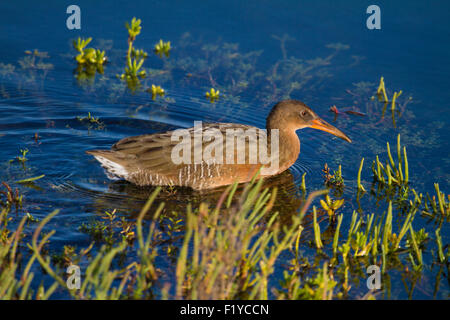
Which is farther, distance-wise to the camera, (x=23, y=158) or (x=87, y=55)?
(x=87, y=55)

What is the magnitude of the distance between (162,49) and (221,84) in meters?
1.22

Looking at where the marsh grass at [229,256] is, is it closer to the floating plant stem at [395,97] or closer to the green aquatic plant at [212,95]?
the floating plant stem at [395,97]

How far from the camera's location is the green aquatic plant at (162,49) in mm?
9336

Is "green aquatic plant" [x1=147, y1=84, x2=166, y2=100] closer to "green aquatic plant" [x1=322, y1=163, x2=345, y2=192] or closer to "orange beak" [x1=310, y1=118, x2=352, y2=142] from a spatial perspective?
"orange beak" [x1=310, y1=118, x2=352, y2=142]

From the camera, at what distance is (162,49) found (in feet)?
31.1

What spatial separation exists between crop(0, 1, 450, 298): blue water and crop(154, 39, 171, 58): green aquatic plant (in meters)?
0.12

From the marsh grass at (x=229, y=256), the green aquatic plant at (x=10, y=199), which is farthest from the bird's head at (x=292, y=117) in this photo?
the green aquatic plant at (x=10, y=199)

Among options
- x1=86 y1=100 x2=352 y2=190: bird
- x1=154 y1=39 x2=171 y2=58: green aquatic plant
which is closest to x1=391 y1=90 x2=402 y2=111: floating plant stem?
x1=86 y1=100 x2=352 y2=190: bird

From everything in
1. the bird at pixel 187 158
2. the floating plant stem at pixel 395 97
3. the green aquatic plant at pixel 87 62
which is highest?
the green aquatic plant at pixel 87 62

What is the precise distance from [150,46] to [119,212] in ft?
15.0

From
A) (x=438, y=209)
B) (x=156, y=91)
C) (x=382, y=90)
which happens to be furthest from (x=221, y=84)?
(x=438, y=209)

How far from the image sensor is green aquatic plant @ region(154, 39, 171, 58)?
9336mm

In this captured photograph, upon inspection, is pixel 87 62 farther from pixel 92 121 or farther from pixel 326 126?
pixel 326 126

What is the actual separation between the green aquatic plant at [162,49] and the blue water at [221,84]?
0.39 feet
